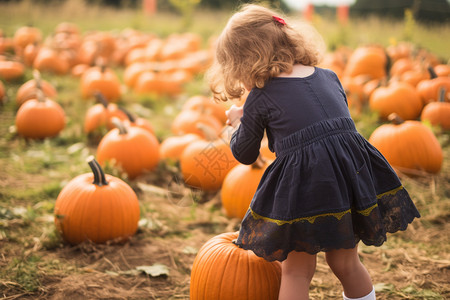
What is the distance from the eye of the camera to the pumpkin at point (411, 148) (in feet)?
14.0

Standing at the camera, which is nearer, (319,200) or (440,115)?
(319,200)

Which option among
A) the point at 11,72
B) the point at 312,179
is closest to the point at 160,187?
the point at 312,179

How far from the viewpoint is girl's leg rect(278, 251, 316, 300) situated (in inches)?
84.4

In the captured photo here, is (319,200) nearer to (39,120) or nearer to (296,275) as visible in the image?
(296,275)

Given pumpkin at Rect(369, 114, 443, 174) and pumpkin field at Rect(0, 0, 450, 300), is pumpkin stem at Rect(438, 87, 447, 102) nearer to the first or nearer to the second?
pumpkin field at Rect(0, 0, 450, 300)

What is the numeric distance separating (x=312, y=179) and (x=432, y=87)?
4.46 m

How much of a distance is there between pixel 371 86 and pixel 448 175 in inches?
94.7

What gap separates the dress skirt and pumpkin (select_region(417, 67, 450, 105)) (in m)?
4.05

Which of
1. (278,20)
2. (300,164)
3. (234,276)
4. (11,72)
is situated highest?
(278,20)

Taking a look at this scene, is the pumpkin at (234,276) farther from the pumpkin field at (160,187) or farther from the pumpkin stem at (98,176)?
the pumpkin stem at (98,176)

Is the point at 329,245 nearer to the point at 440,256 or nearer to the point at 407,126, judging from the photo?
the point at 440,256

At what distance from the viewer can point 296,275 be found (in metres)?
2.18

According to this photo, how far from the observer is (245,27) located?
2.28 metres

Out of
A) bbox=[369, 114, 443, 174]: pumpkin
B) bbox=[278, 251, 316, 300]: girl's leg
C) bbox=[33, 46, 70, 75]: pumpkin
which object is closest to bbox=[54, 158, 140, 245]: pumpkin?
bbox=[278, 251, 316, 300]: girl's leg
